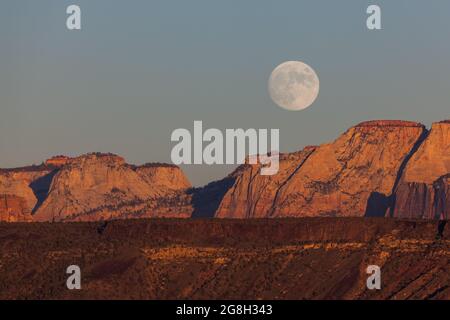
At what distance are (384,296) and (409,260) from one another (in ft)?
33.3

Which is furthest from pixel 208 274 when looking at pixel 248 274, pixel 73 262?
pixel 73 262

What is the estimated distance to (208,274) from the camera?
627 ft

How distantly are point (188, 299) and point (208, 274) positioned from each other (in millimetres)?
8153

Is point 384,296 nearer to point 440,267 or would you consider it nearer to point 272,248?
point 440,267

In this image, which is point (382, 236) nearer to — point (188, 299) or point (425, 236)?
point (425, 236)

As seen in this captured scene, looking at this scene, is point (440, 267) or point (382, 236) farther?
point (382, 236)

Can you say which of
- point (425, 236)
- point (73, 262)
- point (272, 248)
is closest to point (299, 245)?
point (272, 248)
